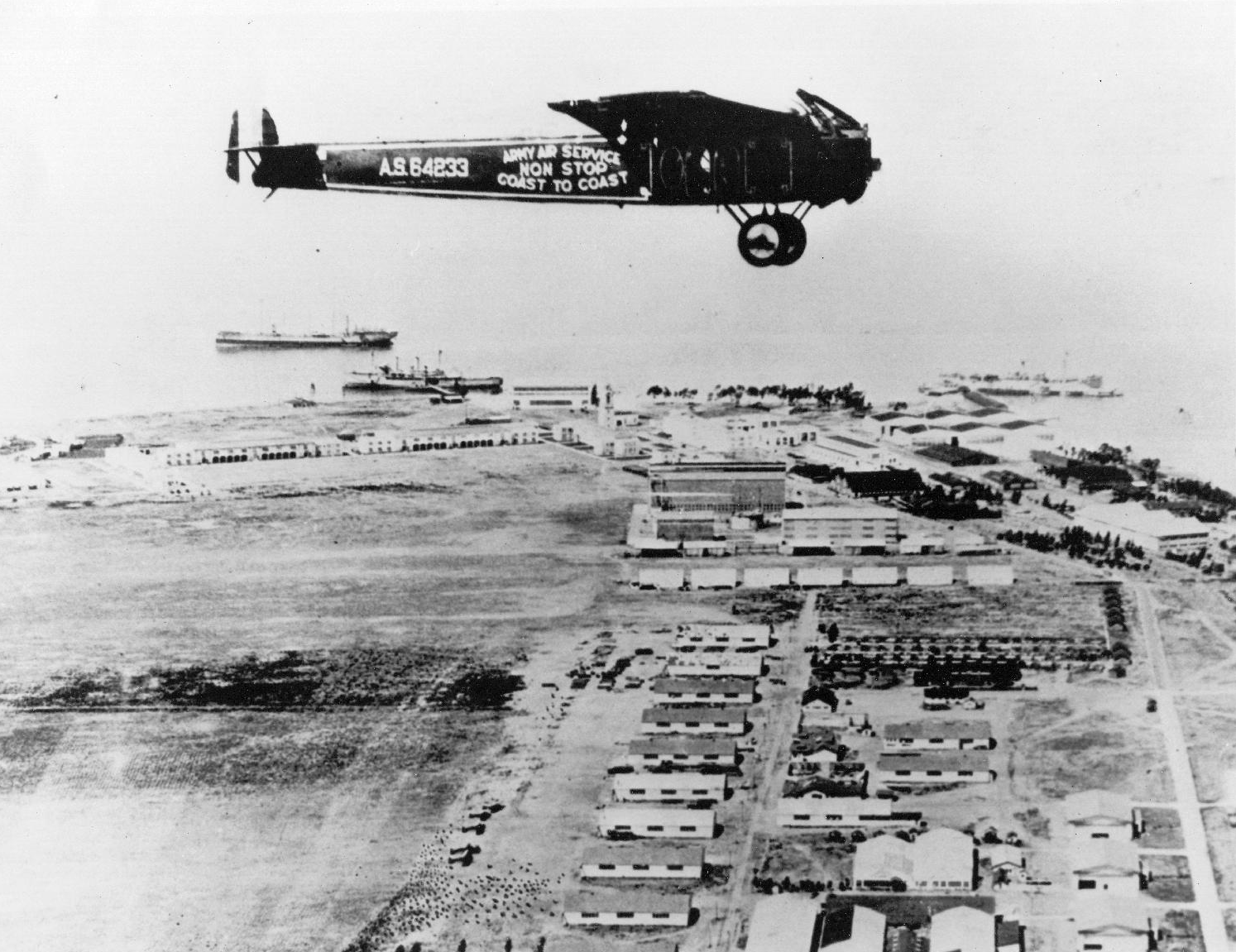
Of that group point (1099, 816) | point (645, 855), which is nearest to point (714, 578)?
point (645, 855)

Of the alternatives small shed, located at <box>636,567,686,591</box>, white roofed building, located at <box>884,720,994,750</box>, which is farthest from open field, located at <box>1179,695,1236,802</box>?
small shed, located at <box>636,567,686,591</box>

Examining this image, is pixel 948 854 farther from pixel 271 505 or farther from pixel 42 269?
pixel 42 269

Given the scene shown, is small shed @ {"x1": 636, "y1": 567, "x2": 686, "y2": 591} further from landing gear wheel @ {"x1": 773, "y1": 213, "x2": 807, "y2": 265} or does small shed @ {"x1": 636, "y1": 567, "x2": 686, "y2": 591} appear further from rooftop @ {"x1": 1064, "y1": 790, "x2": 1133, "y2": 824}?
rooftop @ {"x1": 1064, "y1": 790, "x2": 1133, "y2": 824}

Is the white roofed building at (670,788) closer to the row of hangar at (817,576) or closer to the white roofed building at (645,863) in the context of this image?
the white roofed building at (645,863)

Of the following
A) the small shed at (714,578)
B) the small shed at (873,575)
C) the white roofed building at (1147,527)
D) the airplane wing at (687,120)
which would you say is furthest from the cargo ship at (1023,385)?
the airplane wing at (687,120)

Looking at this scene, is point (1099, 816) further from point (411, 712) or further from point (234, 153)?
point (234, 153)
